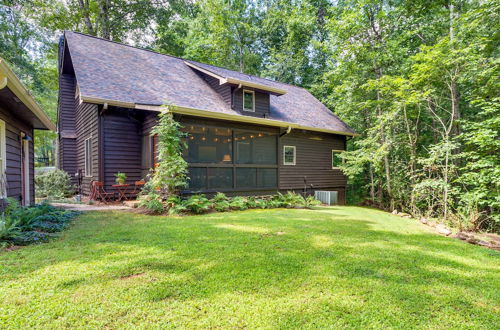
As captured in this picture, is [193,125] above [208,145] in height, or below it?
above

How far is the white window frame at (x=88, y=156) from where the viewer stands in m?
9.53

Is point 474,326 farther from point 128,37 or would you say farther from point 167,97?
point 128,37

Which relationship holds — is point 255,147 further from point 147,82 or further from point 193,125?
point 147,82

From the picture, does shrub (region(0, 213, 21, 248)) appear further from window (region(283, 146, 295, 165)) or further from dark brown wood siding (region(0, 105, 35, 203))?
window (region(283, 146, 295, 165))

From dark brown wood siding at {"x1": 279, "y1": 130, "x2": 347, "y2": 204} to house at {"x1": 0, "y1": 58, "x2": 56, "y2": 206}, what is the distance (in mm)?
7837

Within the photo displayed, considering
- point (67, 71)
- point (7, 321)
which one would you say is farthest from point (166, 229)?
point (67, 71)

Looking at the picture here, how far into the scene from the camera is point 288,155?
1127cm

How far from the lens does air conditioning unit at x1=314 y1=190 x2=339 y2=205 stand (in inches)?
461

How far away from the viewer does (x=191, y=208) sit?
693 cm

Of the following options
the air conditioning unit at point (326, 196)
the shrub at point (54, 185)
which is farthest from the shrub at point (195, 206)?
the air conditioning unit at point (326, 196)

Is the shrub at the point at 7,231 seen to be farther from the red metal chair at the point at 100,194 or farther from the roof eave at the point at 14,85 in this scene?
the red metal chair at the point at 100,194

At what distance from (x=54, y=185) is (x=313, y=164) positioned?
10723 mm

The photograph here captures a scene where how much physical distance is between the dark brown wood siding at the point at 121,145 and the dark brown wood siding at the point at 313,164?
5.34 m

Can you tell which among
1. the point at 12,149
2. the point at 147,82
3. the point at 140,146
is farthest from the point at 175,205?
the point at 147,82
